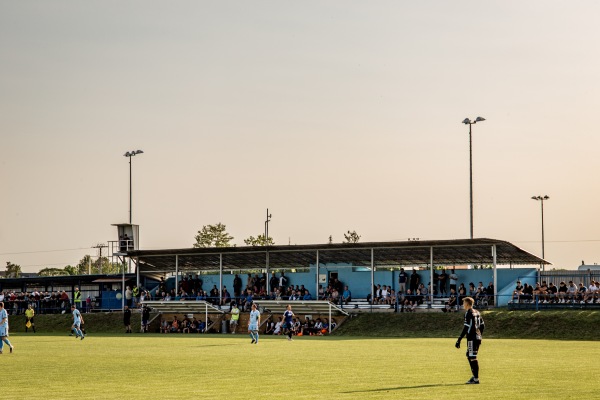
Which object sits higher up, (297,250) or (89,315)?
(297,250)

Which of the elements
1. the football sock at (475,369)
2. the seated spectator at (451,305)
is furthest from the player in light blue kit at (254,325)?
the football sock at (475,369)

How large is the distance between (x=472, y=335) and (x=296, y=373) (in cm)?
447

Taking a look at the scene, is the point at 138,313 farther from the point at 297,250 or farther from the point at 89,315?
the point at 297,250

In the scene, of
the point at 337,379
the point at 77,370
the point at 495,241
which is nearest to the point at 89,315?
the point at 495,241

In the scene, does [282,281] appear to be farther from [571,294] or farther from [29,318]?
[571,294]

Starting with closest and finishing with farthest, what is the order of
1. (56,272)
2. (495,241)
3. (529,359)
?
(529,359) → (495,241) → (56,272)

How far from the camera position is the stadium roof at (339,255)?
54.0 metres

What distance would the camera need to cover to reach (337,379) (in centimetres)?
2127

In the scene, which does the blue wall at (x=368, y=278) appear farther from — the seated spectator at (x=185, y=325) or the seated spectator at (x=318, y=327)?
the seated spectator at (x=185, y=325)

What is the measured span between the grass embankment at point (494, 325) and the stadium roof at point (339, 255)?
4.62 metres

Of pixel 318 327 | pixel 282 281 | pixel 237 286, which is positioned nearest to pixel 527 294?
pixel 318 327

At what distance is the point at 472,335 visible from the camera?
20.7 meters

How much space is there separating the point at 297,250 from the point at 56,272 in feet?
300

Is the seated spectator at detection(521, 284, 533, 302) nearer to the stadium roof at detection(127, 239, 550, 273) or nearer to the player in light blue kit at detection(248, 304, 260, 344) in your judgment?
the stadium roof at detection(127, 239, 550, 273)
